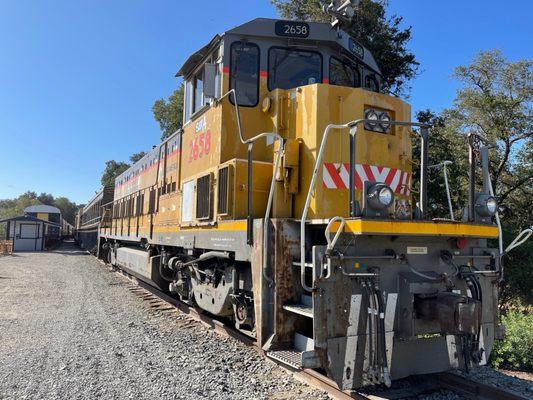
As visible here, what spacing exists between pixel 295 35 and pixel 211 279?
3.36 meters

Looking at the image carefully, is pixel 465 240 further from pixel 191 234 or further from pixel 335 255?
pixel 191 234

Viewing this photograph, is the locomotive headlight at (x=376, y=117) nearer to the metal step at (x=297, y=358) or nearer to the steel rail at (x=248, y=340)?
the metal step at (x=297, y=358)

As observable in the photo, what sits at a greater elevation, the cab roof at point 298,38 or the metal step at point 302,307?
the cab roof at point 298,38

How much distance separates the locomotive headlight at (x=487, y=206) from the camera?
14.7 ft

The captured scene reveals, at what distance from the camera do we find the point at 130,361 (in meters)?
5.22

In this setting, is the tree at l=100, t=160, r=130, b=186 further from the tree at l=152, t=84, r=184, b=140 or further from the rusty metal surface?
the rusty metal surface

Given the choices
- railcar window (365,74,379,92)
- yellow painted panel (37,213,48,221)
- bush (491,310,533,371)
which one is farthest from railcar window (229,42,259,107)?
yellow painted panel (37,213,48,221)

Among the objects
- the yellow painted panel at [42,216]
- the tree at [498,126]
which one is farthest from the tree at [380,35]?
the yellow painted panel at [42,216]

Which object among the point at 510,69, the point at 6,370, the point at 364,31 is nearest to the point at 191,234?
the point at 6,370

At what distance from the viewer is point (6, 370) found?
4895 mm

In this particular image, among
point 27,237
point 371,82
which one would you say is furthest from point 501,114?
point 27,237

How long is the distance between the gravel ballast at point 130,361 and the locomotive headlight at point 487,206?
1777 millimetres

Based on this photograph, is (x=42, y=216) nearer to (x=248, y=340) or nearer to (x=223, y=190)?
(x=248, y=340)

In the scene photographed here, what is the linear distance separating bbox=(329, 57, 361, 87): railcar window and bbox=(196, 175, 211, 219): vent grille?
2064 millimetres
